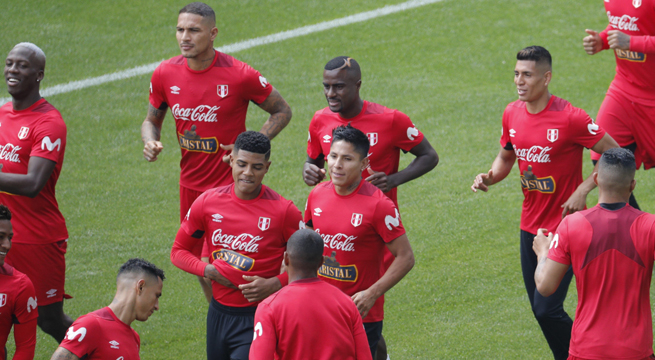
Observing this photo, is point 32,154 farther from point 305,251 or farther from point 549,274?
point 549,274

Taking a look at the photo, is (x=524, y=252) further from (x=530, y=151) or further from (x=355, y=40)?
(x=355, y=40)

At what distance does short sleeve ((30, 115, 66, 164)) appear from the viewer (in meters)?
6.19

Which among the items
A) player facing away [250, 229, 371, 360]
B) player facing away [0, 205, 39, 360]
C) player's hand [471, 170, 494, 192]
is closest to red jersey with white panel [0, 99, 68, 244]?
player facing away [0, 205, 39, 360]

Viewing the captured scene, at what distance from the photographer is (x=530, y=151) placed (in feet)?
21.2

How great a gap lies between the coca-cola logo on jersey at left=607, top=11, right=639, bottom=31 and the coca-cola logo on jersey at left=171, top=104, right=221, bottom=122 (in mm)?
4239

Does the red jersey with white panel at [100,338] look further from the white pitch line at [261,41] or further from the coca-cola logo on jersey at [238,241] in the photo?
the white pitch line at [261,41]

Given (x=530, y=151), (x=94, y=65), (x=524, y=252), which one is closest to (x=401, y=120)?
(x=530, y=151)

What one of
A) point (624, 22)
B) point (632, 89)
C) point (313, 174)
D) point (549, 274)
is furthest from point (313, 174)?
point (624, 22)

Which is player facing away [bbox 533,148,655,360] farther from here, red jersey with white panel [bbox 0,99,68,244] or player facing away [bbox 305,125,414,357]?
red jersey with white panel [bbox 0,99,68,244]

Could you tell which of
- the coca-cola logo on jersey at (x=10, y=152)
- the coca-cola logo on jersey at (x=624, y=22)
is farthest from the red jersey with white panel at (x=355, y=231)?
the coca-cola logo on jersey at (x=624, y=22)

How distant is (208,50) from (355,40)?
853 cm

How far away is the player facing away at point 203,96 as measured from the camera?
22.6 ft

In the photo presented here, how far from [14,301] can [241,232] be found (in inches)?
63.9

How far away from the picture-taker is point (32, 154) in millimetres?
6176
